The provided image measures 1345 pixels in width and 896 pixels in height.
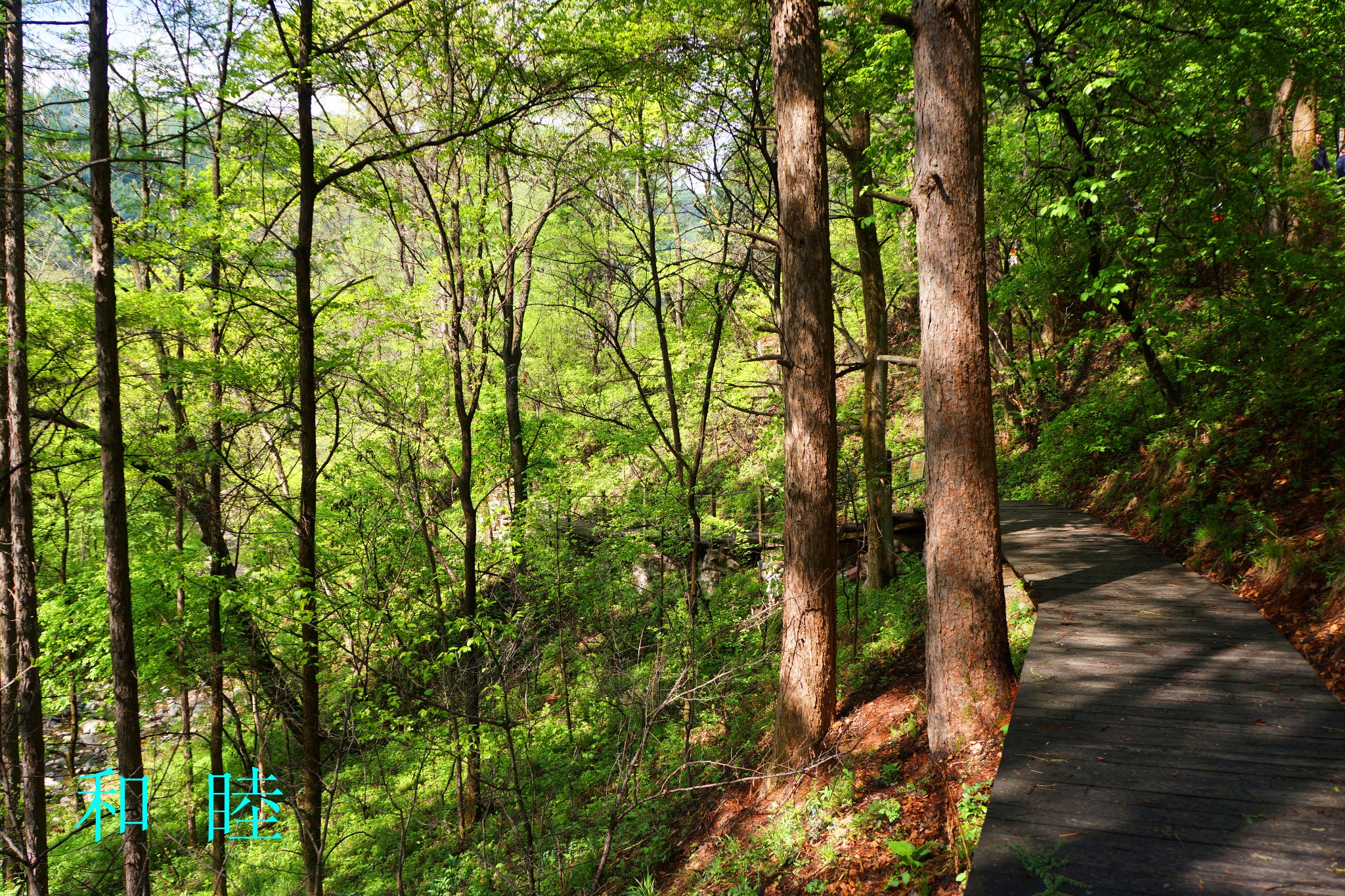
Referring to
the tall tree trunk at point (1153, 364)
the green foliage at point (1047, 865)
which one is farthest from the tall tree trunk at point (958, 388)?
the tall tree trunk at point (1153, 364)

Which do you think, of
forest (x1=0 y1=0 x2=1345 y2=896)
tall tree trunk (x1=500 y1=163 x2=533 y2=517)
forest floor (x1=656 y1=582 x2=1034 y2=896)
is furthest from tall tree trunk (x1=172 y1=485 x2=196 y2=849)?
forest floor (x1=656 y1=582 x2=1034 y2=896)

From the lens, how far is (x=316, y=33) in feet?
21.9

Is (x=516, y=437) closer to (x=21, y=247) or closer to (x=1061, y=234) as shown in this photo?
(x=21, y=247)

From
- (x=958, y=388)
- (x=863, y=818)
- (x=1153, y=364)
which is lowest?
(x=863, y=818)

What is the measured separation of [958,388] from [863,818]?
2737 millimetres

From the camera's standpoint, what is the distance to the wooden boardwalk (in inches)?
83.7

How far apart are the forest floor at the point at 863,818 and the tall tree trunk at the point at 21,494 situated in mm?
6791

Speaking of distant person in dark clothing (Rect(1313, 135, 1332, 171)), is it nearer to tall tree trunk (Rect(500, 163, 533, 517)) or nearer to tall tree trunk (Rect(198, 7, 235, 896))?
tall tree trunk (Rect(500, 163, 533, 517))

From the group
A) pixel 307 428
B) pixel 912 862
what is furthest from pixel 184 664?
pixel 912 862

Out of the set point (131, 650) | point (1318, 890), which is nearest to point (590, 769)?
point (131, 650)

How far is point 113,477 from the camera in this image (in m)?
5.57

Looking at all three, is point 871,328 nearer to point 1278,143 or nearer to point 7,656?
point 1278,143

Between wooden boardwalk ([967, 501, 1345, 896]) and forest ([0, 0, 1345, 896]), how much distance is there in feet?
1.64

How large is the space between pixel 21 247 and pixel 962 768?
9.94 m
